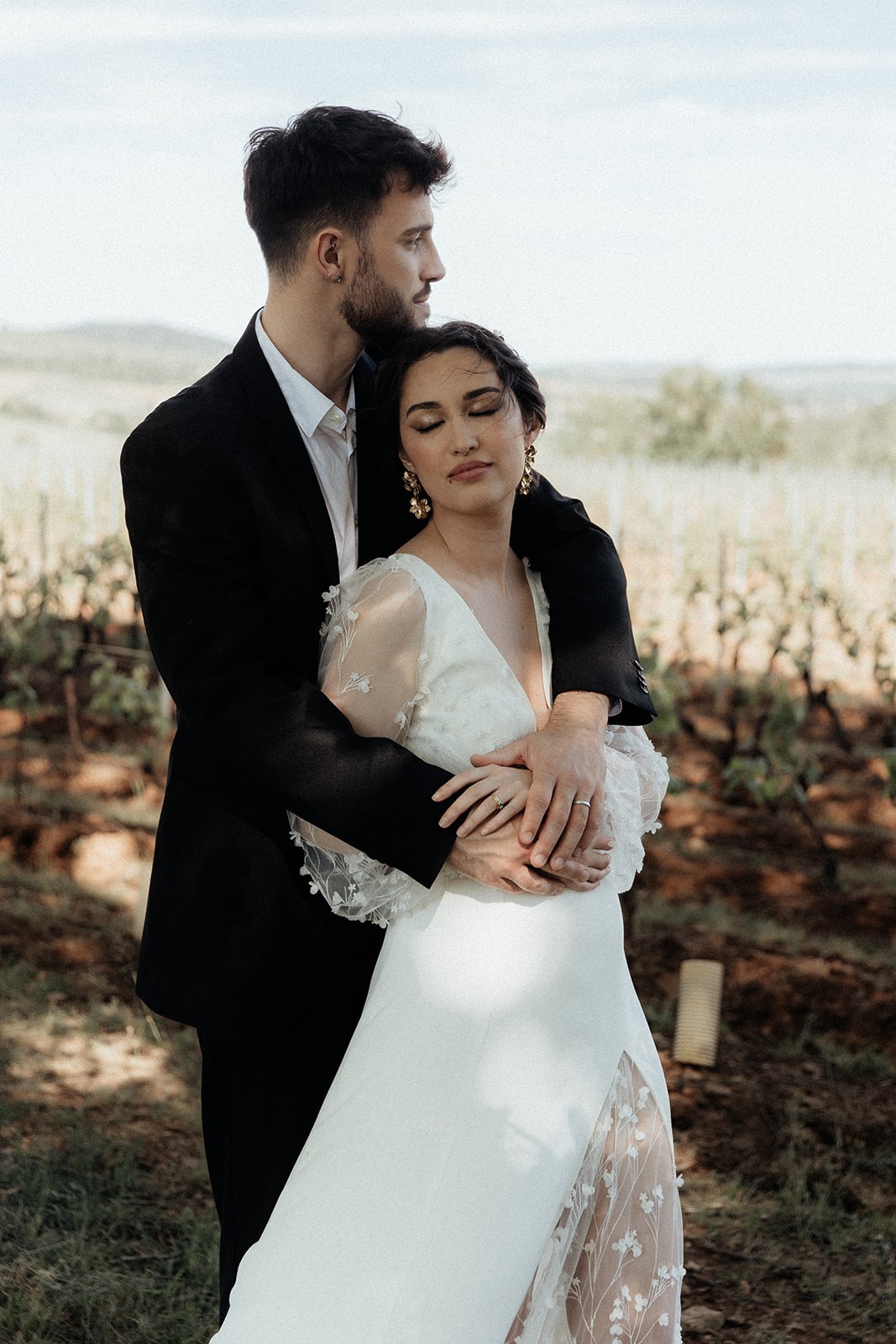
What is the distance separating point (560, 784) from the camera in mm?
2127

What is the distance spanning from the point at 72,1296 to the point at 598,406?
4446 cm

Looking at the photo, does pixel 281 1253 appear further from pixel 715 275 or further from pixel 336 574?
pixel 715 275

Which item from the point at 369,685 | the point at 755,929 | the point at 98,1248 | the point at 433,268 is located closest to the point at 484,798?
the point at 369,685

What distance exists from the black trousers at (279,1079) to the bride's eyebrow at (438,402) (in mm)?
860

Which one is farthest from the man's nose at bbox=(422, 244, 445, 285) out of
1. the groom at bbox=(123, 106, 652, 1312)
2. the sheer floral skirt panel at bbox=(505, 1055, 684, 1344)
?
the sheer floral skirt panel at bbox=(505, 1055, 684, 1344)

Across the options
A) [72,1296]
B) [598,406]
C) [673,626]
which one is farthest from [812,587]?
[598,406]

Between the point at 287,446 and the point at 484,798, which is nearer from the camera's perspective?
the point at 484,798

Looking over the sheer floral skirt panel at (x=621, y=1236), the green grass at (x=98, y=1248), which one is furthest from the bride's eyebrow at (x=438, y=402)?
the green grass at (x=98, y=1248)

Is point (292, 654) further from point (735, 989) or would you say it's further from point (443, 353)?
point (735, 989)

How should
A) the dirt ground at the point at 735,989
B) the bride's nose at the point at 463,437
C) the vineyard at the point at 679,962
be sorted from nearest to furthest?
the bride's nose at the point at 463,437 < the vineyard at the point at 679,962 < the dirt ground at the point at 735,989

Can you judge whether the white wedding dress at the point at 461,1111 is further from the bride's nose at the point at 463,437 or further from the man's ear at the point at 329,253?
the man's ear at the point at 329,253

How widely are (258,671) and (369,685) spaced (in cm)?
18

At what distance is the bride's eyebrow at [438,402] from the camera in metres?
2.23

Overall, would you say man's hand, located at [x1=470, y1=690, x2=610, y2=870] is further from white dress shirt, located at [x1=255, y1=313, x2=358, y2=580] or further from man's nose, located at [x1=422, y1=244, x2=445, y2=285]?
man's nose, located at [x1=422, y1=244, x2=445, y2=285]
